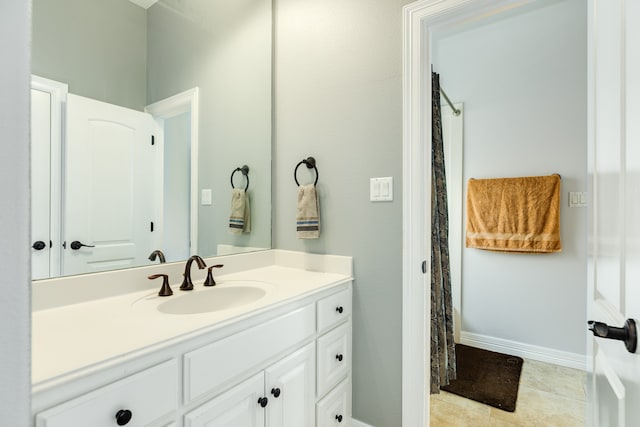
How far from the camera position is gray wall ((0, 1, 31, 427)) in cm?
21

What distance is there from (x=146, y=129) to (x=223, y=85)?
54cm

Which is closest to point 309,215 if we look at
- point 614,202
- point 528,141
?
point 614,202

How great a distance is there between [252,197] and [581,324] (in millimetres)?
2514

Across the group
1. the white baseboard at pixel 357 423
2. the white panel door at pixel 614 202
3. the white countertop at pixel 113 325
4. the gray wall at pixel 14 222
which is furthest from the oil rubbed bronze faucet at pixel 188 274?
the white panel door at pixel 614 202

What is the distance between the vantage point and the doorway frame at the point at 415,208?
4.54ft

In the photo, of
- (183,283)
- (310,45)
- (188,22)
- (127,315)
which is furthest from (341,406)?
(188,22)

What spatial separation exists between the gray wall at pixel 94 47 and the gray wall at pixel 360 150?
Result: 784 millimetres

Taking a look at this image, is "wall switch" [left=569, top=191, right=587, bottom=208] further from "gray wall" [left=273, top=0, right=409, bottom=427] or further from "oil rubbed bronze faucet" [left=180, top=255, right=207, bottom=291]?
"oil rubbed bronze faucet" [left=180, top=255, right=207, bottom=291]

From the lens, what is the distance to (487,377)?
213 centimetres

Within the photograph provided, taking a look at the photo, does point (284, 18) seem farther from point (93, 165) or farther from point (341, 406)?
point (341, 406)

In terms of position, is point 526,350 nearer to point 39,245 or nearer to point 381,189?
point 381,189

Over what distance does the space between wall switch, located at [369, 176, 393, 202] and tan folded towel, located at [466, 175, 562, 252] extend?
1505 millimetres

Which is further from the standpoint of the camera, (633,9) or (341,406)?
(341,406)

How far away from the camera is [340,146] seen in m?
1.59
